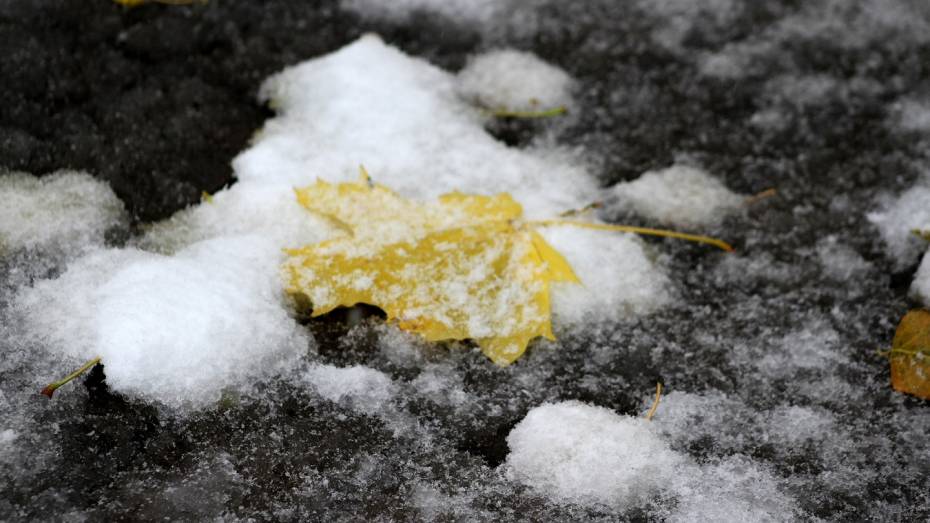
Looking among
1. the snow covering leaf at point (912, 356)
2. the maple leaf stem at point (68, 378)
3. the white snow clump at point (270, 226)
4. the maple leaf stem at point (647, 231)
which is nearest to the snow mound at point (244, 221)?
the white snow clump at point (270, 226)

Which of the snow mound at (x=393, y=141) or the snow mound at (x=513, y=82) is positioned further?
the snow mound at (x=513, y=82)

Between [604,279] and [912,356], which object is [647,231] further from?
[912,356]

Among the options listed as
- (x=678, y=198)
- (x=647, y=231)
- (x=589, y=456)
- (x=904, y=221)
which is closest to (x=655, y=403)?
(x=589, y=456)

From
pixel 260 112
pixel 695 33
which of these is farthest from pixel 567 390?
pixel 695 33

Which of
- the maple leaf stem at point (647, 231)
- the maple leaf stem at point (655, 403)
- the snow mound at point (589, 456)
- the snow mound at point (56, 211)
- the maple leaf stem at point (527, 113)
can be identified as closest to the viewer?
the snow mound at point (589, 456)

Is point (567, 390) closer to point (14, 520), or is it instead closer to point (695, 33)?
point (14, 520)

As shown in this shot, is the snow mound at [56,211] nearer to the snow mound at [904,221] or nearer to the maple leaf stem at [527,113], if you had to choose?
the maple leaf stem at [527,113]

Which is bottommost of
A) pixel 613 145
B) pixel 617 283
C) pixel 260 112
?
pixel 260 112
